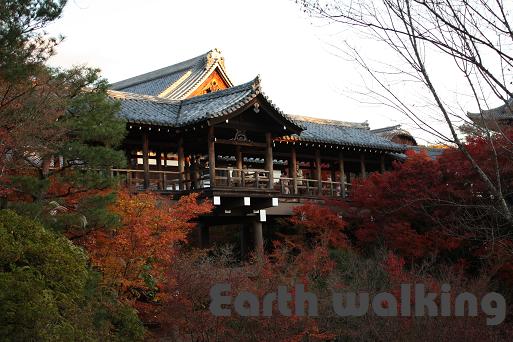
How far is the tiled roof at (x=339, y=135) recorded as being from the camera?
22.1 m

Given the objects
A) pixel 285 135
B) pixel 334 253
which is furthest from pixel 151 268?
pixel 285 135

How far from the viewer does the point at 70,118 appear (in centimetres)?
1236

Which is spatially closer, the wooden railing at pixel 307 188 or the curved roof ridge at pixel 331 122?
the wooden railing at pixel 307 188

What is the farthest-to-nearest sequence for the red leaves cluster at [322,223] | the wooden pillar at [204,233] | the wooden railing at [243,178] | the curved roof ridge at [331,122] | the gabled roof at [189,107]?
the curved roof ridge at [331,122], the wooden pillar at [204,233], the red leaves cluster at [322,223], the wooden railing at [243,178], the gabled roof at [189,107]

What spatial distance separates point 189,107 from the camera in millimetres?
20266

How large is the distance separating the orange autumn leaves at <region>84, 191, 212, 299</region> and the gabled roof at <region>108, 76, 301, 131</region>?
4.59 m

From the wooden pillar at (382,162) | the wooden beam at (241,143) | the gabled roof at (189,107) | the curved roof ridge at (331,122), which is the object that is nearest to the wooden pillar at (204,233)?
the gabled roof at (189,107)

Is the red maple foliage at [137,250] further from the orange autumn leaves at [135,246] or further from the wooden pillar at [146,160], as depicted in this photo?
the wooden pillar at [146,160]

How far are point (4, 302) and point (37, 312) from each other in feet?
1.54

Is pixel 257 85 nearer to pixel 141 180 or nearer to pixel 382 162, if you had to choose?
pixel 141 180

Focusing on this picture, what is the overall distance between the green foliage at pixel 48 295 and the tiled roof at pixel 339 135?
40.0ft

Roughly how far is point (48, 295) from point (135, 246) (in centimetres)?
376

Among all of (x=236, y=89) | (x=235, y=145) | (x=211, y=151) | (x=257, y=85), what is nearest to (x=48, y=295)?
(x=211, y=151)

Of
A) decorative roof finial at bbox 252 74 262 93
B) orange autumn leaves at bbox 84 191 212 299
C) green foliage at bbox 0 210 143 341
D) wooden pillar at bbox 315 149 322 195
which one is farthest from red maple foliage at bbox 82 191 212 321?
wooden pillar at bbox 315 149 322 195
